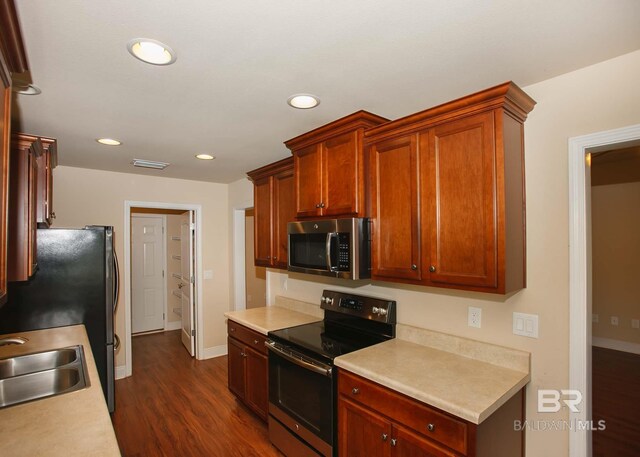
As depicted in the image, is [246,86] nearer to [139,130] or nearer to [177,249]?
[139,130]

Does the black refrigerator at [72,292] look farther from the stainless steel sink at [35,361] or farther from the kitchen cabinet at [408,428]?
the kitchen cabinet at [408,428]

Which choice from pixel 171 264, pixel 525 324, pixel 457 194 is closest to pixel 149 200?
pixel 171 264

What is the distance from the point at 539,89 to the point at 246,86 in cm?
153

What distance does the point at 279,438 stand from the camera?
8.11 ft

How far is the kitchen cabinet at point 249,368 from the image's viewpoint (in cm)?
273

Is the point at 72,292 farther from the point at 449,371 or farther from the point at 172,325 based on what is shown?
the point at 172,325

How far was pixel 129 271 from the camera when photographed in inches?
154

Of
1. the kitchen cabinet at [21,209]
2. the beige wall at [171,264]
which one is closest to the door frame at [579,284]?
the kitchen cabinet at [21,209]

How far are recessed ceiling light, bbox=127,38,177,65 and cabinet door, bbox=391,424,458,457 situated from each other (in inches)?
79.4

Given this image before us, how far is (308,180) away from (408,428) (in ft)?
5.42

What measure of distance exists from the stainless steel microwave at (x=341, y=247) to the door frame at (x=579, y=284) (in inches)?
41.7

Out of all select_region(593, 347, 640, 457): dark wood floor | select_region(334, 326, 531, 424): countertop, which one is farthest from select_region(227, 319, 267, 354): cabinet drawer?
select_region(593, 347, 640, 457): dark wood floor

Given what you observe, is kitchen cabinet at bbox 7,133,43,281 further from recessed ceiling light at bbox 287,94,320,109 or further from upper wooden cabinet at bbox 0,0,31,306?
recessed ceiling light at bbox 287,94,320,109

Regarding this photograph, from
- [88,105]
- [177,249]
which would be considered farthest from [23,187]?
[177,249]
